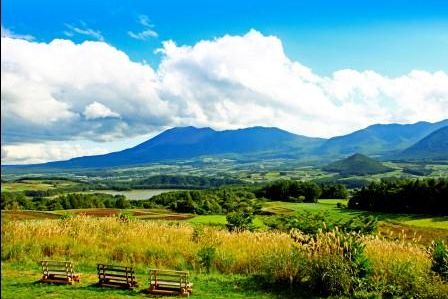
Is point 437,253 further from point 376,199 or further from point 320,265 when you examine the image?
point 376,199

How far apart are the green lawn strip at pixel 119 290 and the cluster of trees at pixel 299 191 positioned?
105708mm

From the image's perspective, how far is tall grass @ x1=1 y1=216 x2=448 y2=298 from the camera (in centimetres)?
1480

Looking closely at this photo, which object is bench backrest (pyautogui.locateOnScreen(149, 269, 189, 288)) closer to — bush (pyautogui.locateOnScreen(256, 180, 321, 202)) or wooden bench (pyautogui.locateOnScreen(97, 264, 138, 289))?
wooden bench (pyautogui.locateOnScreen(97, 264, 138, 289))

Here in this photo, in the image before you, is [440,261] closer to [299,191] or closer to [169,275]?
[169,275]

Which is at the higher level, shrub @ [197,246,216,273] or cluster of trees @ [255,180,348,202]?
shrub @ [197,246,216,273]

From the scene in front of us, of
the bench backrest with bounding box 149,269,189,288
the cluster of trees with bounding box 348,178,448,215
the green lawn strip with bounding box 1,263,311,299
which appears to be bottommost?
the cluster of trees with bounding box 348,178,448,215

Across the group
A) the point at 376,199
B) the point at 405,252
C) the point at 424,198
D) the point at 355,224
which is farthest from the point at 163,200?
the point at 405,252

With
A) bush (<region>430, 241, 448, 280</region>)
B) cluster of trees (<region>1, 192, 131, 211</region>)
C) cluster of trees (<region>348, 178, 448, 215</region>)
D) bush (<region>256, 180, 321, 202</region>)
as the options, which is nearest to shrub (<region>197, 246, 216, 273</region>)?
bush (<region>430, 241, 448, 280</region>)

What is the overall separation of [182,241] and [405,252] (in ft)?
27.2

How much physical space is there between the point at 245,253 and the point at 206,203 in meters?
78.9

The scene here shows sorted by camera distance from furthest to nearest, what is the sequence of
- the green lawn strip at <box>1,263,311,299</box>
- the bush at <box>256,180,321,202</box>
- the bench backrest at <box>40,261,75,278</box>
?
1. the bush at <box>256,180,321,202</box>
2. the bench backrest at <box>40,261,75,278</box>
3. the green lawn strip at <box>1,263,311,299</box>

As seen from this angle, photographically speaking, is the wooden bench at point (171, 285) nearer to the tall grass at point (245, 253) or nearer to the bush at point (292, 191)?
the tall grass at point (245, 253)

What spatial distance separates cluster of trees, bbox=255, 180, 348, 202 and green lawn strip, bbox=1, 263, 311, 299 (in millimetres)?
105708

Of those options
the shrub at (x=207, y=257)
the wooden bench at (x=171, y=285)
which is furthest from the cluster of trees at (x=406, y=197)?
the wooden bench at (x=171, y=285)
